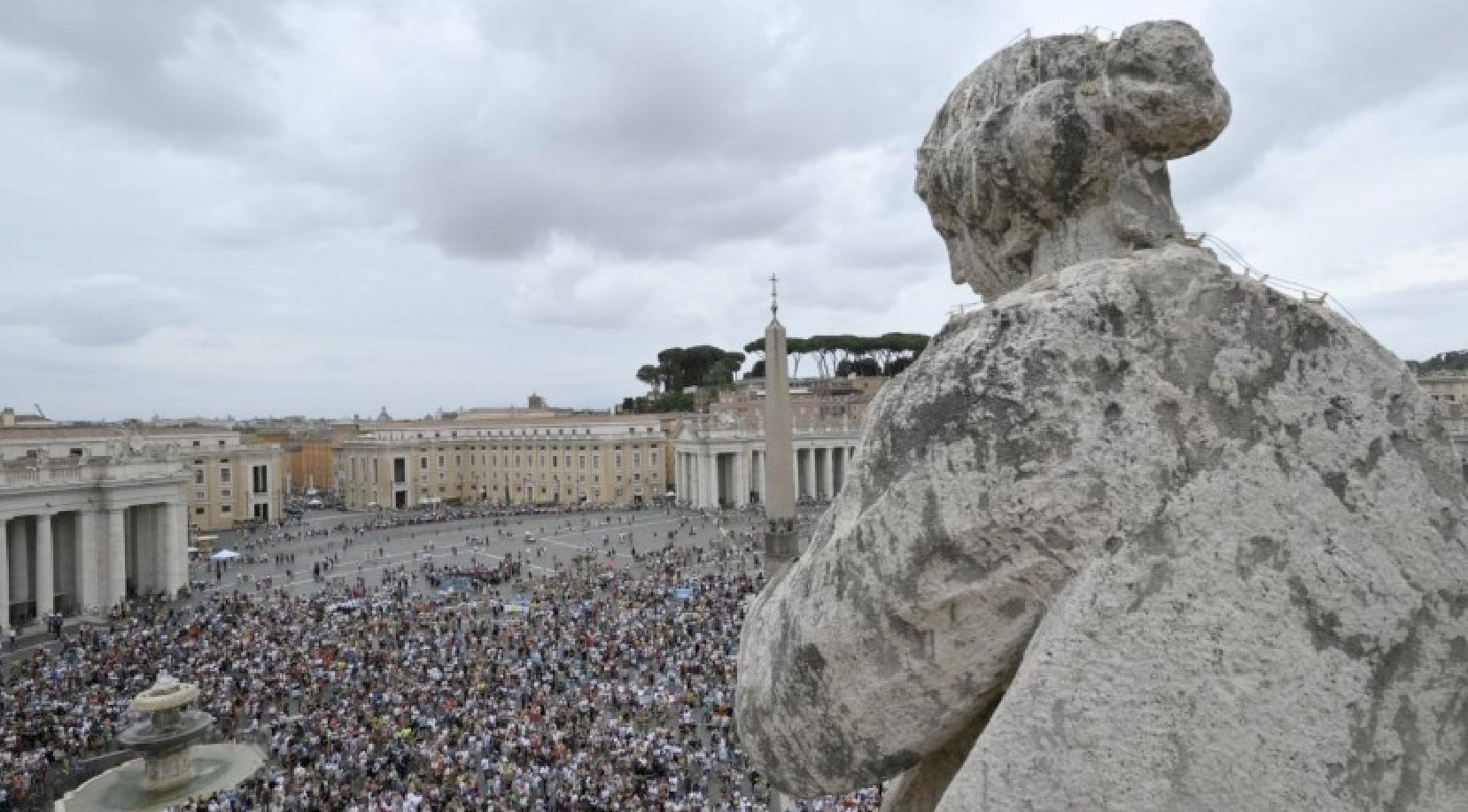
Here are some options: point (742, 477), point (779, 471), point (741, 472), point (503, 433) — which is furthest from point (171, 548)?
point (503, 433)

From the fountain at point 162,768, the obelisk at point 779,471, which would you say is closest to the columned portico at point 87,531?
the fountain at point 162,768

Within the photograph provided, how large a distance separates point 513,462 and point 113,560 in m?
41.9

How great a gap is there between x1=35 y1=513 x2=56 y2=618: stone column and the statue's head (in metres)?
34.5

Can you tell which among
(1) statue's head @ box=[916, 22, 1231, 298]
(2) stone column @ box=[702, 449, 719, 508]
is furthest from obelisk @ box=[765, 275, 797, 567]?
(2) stone column @ box=[702, 449, 719, 508]

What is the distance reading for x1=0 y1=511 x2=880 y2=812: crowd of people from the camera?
13445mm

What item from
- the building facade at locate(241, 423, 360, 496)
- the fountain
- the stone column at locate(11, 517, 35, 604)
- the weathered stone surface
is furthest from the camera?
the building facade at locate(241, 423, 360, 496)

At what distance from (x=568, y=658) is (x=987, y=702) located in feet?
64.7

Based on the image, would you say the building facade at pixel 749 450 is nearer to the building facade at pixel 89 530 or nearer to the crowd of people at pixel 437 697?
the crowd of people at pixel 437 697

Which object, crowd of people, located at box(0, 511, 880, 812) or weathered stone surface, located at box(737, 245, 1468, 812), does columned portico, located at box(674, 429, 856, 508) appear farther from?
weathered stone surface, located at box(737, 245, 1468, 812)

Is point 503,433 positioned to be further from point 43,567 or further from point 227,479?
point 43,567

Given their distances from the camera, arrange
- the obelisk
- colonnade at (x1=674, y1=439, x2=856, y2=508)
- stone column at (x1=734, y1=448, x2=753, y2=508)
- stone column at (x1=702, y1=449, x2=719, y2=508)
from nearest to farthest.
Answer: the obelisk, stone column at (x1=702, y1=449, x2=719, y2=508), colonnade at (x1=674, y1=439, x2=856, y2=508), stone column at (x1=734, y1=448, x2=753, y2=508)

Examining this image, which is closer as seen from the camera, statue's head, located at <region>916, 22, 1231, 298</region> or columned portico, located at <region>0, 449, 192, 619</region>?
statue's head, located at <region>916, 22, 1231, 298</region>

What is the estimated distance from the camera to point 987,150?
6.58 ft

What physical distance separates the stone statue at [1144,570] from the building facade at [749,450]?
55.5 metres
